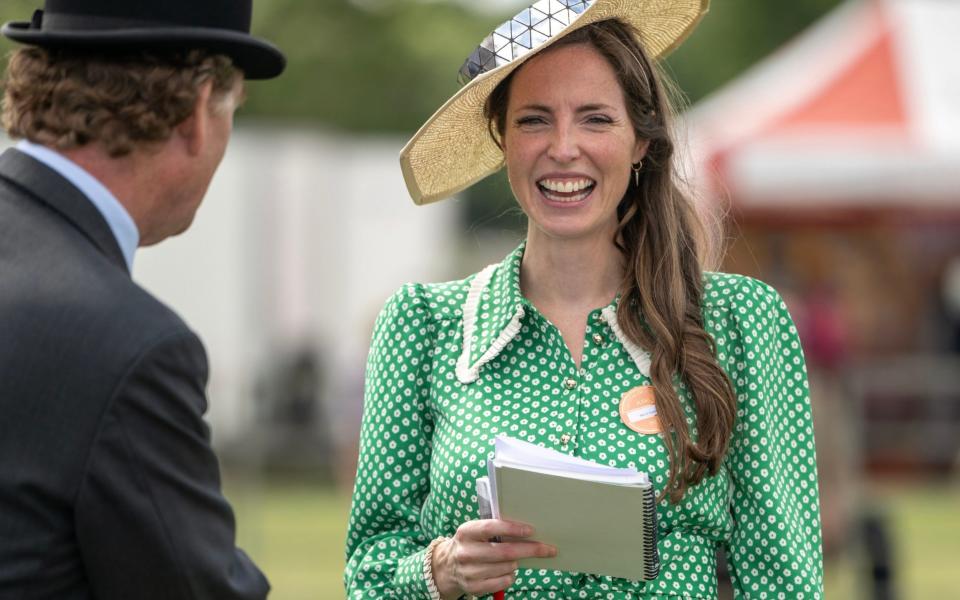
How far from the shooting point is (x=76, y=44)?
8.91 feet

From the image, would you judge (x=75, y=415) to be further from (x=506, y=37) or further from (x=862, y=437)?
(x=862, y=437)

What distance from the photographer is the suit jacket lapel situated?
2.69 meters

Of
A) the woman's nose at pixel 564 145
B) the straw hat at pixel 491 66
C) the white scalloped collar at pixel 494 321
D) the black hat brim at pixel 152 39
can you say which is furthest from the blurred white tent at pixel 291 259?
the black hat brim at pixel 152 39

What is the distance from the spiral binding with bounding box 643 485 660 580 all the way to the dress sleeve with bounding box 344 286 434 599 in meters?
0.55

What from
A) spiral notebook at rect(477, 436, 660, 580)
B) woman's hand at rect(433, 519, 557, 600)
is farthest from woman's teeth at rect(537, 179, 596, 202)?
woman's hand at rect(433, 519, 557, 600)

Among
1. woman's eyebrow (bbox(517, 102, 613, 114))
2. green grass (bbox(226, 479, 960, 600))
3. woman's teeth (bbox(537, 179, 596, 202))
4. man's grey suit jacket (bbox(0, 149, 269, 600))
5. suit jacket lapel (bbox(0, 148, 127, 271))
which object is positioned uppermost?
woman's eyebrow (bbox(517, 102, 613, 114))

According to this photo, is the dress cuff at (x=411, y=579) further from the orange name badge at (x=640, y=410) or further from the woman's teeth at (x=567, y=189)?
the woman's teeth at (x=567, y=189)

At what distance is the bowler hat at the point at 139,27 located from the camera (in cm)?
271

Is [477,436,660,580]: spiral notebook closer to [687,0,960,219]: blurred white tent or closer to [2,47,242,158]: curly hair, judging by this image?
[2,47,242,158]: curly hair

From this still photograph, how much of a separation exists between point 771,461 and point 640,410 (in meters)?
0.30

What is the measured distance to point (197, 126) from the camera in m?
2.80

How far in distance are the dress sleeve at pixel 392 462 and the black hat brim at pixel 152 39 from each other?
3.08ft

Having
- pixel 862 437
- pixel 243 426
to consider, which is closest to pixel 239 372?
pixel 243 426

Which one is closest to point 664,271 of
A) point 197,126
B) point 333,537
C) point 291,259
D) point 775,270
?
point 197,126
